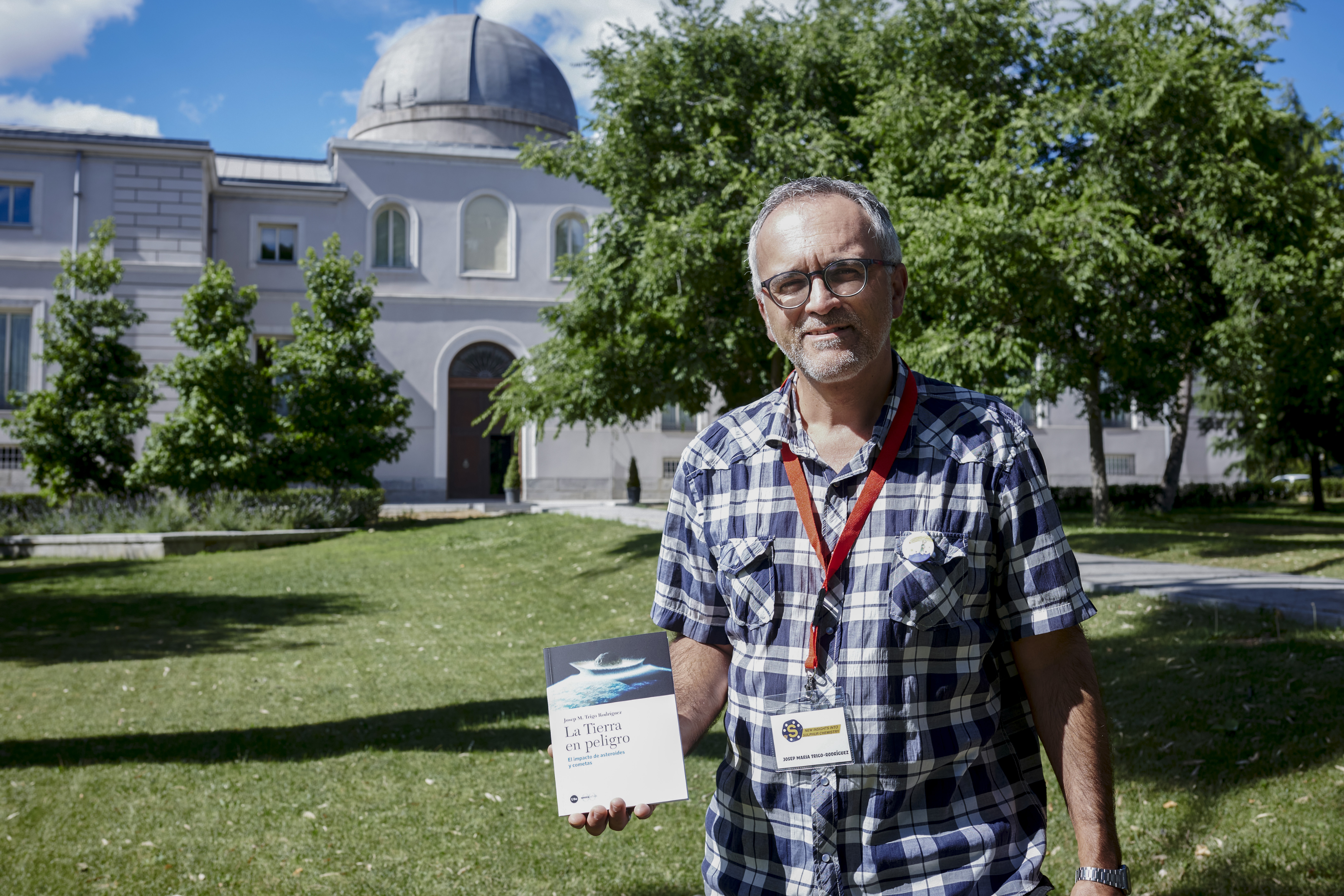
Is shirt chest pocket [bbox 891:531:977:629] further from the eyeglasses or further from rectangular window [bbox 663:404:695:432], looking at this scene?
rectangular window [bbox 663:404:695:432]

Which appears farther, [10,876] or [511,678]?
[511,678]

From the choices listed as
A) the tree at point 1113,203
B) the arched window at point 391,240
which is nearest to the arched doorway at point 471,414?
the arched window at point 391,240

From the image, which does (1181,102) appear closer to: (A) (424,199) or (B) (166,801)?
(B) (166,801)

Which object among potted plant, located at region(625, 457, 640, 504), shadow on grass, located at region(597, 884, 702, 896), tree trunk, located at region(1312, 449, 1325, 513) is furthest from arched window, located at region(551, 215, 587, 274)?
shadow on grass, located at region(597, 884, 702, 896)

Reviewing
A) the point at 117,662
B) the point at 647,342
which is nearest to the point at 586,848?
the point at 117,662

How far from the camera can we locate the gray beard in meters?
2.14

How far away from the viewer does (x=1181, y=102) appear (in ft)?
46.2

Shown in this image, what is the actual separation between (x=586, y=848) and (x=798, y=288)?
12.6ft

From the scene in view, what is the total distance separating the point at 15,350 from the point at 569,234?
666 inches

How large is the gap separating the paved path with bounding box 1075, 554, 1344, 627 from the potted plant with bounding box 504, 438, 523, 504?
2120 cm

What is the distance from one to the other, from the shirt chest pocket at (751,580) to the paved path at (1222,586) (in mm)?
6901

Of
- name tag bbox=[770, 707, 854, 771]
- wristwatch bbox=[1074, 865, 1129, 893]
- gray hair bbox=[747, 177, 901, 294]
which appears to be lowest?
wristwatch bbox=[1074, 865, 1129, 893]

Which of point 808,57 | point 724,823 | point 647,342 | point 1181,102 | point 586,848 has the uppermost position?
point 808,57

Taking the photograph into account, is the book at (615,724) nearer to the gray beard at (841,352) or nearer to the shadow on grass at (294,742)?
the gray beard at (841,352)
